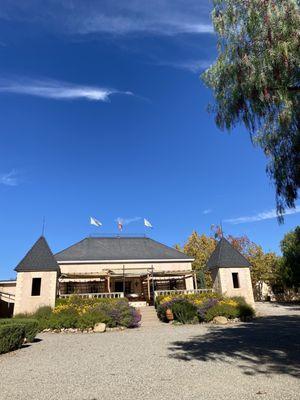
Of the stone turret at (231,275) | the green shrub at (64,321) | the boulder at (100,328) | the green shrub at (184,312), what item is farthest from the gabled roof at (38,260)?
the stone turret at (231,275)

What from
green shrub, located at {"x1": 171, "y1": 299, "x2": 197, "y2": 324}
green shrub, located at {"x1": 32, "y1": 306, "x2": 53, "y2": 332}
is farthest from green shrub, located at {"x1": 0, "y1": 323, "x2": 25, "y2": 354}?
green shrub, located at {"x1": 171, "y1": 299, "x2": 197, "y2": 324}

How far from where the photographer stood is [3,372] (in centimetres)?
796

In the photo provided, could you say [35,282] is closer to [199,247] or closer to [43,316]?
[43,316]

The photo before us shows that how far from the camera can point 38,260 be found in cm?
2095

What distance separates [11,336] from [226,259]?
15.8 metres

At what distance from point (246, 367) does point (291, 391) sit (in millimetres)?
1939

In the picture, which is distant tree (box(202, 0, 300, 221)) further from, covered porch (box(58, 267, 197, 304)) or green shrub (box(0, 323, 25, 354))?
covered porch (box(58, 267, 197, 304))

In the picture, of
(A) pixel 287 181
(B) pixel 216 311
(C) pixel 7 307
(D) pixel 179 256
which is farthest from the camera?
(D) pixel 179 256

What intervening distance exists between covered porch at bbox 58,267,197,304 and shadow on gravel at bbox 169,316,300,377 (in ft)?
42.6

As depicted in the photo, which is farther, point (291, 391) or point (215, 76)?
point (215, 76)

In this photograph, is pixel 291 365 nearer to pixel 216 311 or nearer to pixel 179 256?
pixel 216 311

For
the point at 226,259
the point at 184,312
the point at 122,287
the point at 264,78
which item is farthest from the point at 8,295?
the point at 264,78

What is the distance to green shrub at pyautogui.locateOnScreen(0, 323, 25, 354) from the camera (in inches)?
414

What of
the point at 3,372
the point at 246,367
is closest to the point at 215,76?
the point at 246,367
